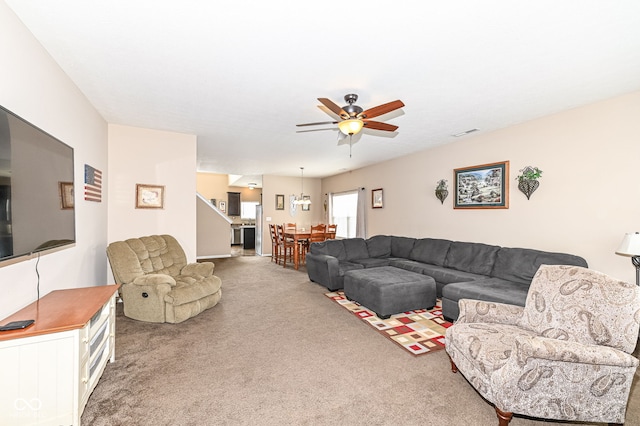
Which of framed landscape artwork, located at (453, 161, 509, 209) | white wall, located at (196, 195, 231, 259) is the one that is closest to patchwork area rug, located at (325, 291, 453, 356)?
framed landscape artwork, located at (453, 161, 509, 209)

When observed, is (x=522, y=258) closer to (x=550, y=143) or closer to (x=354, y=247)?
(x=550, y=143)

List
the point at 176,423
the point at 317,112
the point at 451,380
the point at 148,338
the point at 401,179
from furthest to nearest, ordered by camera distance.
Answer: the point at 401,179 < the point at 317,112 < the point at 148,338 < the point at 451,380 < the point at 176,423

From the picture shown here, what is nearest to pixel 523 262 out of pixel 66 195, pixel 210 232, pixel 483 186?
pixel 483 186

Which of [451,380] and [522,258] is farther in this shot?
[522,258]

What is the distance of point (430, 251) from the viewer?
493 cm

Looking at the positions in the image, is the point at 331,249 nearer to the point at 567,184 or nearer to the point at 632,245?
the point at 567,184

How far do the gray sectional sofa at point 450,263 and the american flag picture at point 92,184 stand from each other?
3284 mm

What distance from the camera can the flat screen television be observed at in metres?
1.43

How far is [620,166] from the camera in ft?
9.87

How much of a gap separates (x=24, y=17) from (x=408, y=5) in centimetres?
243

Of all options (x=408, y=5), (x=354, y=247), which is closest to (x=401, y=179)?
(x=354, y=247)

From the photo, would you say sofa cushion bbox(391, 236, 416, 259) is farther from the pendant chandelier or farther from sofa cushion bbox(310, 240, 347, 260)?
the pendant chandelier

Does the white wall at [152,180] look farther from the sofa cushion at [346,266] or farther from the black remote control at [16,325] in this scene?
the black remote control at [16,325]

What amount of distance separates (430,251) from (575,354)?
3413 mm
